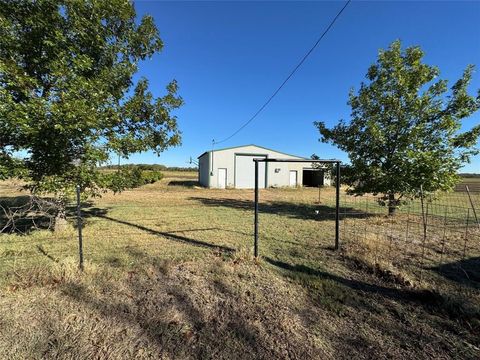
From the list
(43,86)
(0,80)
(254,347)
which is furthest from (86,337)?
(43,86)

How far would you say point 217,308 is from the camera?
3418 millimetres

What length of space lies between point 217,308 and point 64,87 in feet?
16.3

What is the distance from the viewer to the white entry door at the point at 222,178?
25.7 meters

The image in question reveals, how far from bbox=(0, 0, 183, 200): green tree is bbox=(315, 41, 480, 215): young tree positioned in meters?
8.11

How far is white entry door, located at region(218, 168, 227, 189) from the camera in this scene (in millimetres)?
25688

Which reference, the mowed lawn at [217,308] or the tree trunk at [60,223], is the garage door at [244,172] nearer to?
the tree trunk at [60,223]

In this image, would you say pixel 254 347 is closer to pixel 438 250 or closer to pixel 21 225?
pixel 438 250

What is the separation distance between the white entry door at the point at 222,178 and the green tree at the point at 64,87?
18.6 metres

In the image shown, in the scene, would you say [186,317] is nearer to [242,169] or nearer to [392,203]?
[392,203]

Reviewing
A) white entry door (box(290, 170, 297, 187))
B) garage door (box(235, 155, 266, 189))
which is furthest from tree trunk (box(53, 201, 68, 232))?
white entry door (box(290, 170, 297, 187))

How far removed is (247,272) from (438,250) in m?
4.89

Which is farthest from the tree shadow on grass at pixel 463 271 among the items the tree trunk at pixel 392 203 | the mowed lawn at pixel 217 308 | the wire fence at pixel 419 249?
the tree trunk at pixel 392 203

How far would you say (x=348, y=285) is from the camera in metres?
4.25

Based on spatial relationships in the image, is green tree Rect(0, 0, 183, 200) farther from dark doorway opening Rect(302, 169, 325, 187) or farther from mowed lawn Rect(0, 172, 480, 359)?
dark doorway opening Rect(302, 169, 325, 187)
